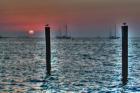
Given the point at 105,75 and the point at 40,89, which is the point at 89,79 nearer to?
the point at 105,75

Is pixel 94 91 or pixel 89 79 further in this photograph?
pixel 89 79

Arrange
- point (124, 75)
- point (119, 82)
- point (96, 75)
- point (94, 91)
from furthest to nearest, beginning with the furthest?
point (96, 75) → point (119, 82) → point (124, 75) → point (94, 91)

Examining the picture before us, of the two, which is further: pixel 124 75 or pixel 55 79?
pixel 55 79

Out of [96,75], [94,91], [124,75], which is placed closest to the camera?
[94,91]

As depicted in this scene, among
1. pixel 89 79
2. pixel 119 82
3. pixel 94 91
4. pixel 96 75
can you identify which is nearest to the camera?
pixel 94 91

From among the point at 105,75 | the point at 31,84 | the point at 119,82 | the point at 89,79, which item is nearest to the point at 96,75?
the point at 105,75

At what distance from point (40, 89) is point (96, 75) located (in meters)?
11.5

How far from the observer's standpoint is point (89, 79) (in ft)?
126

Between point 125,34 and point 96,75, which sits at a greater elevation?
point 125,34

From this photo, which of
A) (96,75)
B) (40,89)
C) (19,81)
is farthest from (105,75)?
(40,89)

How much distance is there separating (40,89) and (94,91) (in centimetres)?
372

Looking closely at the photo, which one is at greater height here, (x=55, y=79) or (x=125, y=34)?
(x=125, y=34)

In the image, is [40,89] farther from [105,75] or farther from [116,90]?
[105,75]

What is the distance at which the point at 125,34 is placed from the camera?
1244 inches
